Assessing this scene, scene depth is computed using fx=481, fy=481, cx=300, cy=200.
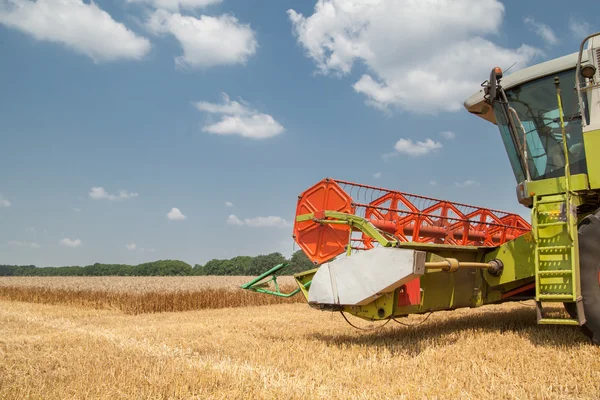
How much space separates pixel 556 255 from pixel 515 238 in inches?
32.5

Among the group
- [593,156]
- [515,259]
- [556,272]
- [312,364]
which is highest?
[593,156]

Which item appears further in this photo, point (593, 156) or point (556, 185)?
point (556, 185)

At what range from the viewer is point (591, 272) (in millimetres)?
4258

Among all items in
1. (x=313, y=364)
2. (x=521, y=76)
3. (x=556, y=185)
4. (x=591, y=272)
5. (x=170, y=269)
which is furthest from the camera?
(x=170, y=269)

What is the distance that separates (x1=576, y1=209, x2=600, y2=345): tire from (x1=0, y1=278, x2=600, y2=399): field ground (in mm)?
204

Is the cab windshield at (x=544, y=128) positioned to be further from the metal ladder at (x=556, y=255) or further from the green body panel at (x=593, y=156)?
the metal ladder at (x=556, y=255)

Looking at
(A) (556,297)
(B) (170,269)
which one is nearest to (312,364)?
(A) (556,297)

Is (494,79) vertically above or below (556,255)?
above

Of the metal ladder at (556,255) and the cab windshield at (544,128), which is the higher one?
the cab windshield at (544,128)

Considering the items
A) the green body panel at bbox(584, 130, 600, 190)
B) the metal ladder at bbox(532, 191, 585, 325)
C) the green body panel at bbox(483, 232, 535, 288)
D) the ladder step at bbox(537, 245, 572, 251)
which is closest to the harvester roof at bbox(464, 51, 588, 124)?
the green body panel at bbox(584, 130, 600, 190)

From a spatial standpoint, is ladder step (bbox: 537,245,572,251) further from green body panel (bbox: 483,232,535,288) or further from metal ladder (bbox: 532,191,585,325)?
green body panel (bbox: 483,232,535,288)

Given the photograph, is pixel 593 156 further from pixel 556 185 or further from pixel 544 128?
pixel 544 128

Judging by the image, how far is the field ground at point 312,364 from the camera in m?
3.23

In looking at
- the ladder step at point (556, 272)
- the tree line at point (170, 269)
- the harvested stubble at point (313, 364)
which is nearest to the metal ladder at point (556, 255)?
the ladder step at point (556, 272)
